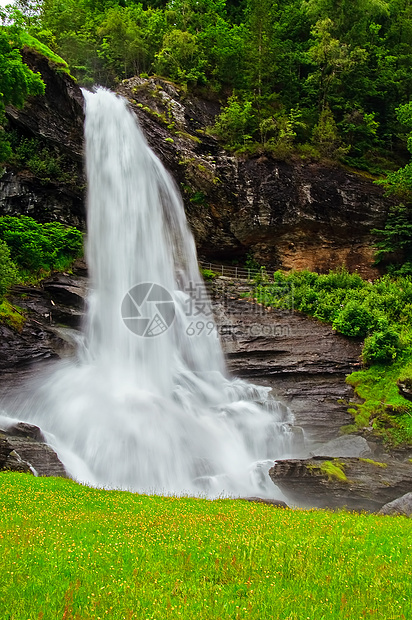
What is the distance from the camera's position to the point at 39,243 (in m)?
21.6

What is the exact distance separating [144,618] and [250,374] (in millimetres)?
16717

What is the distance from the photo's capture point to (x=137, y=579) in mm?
3959

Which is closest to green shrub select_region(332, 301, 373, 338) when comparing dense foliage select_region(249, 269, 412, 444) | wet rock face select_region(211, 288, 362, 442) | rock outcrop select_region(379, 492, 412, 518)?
dense foliage select_region(249, 269, 412, 444)

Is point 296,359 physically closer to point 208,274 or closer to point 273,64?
point 208,274

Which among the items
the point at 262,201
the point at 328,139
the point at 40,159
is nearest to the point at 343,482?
the point at 262,201

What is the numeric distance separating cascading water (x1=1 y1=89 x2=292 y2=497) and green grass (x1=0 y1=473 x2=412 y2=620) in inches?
226

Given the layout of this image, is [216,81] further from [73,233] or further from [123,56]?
[73,233]

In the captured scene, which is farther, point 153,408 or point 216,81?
point 216,81

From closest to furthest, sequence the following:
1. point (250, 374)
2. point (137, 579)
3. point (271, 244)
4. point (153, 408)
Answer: point (137, 579)
point (153, 408)
point (250, 374)
point (271, 244)

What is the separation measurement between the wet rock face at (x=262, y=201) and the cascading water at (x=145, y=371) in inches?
83.2

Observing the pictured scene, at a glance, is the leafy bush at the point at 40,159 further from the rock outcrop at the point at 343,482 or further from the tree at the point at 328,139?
the rock outcrop at the point at 343,482

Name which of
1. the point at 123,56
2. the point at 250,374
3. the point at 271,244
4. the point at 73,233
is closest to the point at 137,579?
the point at 250,374

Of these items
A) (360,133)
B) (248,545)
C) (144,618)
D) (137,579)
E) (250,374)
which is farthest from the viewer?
(360,133)

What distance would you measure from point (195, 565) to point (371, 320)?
60.4 ft
